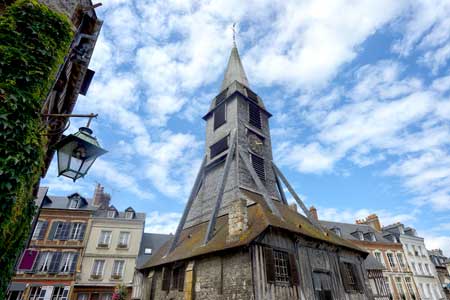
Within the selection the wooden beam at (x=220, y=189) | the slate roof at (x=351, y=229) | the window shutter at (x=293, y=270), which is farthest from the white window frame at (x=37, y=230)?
the slate roof at (x=351, y=229)

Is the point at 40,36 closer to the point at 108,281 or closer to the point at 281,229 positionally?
the point at 281,229

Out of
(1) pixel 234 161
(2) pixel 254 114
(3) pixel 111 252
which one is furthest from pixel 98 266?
(2) pixel 254 114

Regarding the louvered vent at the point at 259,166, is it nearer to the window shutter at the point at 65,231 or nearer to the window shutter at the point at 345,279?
the window shutter at the point at 345,279

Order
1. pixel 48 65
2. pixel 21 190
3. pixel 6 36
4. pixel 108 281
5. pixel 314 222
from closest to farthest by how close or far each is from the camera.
→ 1. pixel 21 190
2. pixel 6 36
3. pixel 48 65
4. pixel 314 222
5. pixel 108 281

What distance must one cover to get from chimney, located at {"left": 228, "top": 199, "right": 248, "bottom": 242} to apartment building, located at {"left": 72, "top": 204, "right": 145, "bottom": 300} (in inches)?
622

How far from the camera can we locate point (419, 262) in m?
28.5

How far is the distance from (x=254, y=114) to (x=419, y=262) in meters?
28.1

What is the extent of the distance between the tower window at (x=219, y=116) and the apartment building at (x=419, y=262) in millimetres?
25284

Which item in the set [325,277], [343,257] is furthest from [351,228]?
[325,277]

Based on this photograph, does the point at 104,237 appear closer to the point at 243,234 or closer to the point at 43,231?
the point at 43,231

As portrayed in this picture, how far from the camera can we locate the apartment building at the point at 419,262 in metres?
27.0

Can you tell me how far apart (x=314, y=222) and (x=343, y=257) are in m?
2.26

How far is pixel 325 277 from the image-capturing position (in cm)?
1134

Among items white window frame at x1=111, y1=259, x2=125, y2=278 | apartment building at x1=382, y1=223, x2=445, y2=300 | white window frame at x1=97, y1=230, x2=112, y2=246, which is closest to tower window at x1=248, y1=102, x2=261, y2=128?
white window frame at x1=97, y1=230, x2=112, y2=246
